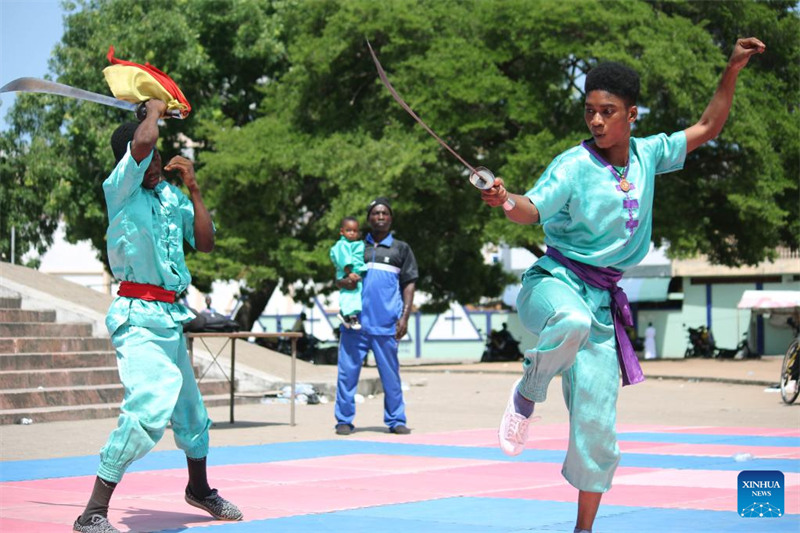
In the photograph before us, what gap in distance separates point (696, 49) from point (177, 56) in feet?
48.7

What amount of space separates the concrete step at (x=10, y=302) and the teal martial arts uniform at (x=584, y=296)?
36.4 ft

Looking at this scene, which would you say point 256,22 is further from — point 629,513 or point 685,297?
point 629,513

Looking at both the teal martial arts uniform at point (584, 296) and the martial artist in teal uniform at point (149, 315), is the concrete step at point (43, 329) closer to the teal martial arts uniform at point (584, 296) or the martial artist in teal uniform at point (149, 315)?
the martial artist in teal uniform at point (149, 315)

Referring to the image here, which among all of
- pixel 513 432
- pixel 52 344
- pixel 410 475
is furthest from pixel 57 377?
pixel 513 432

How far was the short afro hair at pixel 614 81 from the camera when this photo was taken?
186 inches

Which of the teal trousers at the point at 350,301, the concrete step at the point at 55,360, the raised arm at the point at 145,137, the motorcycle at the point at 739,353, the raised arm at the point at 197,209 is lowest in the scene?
the motorcycle at the point at 739,353

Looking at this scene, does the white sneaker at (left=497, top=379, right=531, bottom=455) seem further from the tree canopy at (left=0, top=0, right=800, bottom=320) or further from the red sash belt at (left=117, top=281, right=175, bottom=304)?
the tree canopy at (left=0, top=0, right=800, bottom=320)

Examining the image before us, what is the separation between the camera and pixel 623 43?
28594mm

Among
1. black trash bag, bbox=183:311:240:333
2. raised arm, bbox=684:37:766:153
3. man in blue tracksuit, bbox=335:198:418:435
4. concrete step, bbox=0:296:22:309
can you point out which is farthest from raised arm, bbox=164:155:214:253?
concrete step, bbox=0:296:22:309

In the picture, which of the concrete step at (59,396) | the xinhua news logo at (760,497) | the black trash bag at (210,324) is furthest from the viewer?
the concrete step at (59,396)

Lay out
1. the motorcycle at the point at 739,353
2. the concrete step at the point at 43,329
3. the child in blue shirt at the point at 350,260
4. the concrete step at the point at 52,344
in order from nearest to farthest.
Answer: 1. the child in blue shirt at the point at 350,260
2. the concrete step at the point at 52,344
3. the concrete step at the point at 43,329
4. the motorcycle at the point at 739,353

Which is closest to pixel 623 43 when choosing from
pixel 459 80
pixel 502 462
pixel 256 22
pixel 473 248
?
pixel 459 80

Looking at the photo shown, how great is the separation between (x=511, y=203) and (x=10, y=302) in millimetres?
11473

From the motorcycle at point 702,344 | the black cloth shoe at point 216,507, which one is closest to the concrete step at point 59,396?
the black cloth shoe at point 216,507
